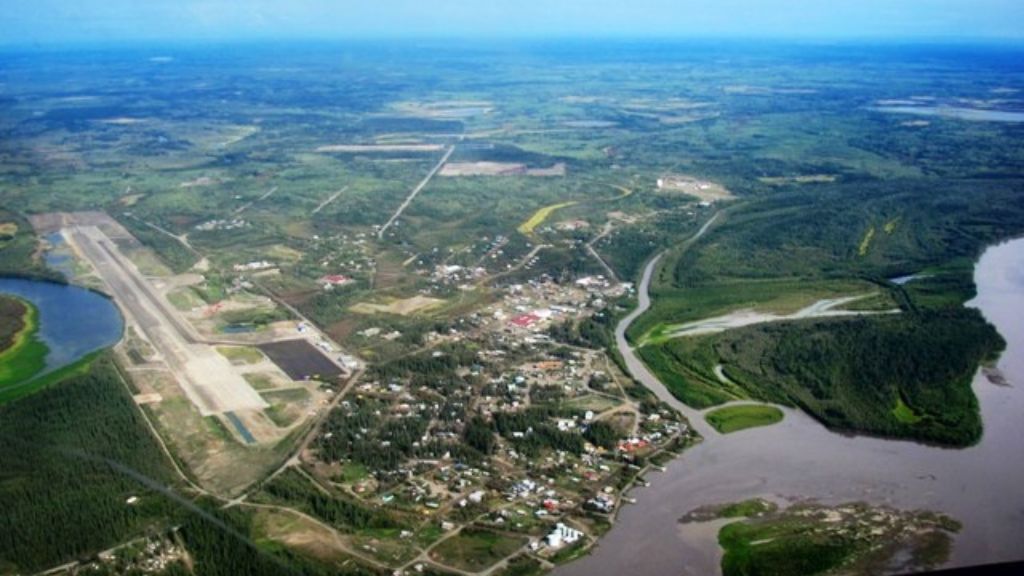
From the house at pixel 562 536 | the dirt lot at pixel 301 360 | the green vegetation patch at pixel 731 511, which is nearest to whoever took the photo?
the house at pixel 562 536

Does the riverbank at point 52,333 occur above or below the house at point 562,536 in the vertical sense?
below

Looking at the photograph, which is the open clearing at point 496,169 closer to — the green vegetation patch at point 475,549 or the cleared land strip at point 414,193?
the cleared land strip at point 414,193

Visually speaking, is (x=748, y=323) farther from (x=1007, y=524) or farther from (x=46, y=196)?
(x=46, y=196)

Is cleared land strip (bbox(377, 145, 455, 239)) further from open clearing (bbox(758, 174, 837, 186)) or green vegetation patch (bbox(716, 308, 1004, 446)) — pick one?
green vegetation patch (bbox(716, 308, 1004, 446))

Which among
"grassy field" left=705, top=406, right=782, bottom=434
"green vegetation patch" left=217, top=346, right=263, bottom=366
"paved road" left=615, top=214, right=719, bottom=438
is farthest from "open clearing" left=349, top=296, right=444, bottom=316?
"grassy field" left=705, top=406, right=782, bottom=434

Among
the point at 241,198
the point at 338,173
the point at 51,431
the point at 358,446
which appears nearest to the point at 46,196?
the point at 241,198

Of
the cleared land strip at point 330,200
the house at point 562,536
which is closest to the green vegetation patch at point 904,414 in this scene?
the house at point 562,536

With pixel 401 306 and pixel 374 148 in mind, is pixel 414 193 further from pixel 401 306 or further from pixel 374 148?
pixel 401 306
